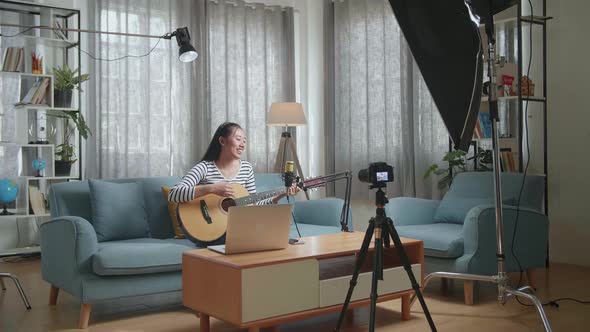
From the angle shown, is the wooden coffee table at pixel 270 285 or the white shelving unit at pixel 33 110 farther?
the white shelving unit at pixel 33 110

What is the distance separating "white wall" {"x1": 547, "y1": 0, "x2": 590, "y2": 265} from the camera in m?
4.77

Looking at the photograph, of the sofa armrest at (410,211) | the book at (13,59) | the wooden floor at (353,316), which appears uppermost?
the book at (13,59)

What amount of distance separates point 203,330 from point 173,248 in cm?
59

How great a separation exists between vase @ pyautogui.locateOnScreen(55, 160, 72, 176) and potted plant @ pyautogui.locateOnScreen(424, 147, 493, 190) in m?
2.97

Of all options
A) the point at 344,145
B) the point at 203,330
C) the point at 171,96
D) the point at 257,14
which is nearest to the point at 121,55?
the point at 171,96

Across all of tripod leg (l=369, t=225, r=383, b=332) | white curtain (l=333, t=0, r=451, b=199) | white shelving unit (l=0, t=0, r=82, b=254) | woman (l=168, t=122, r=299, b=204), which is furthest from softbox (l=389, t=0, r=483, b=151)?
white shelving unit (l=0, t=0, r=82, b=254)

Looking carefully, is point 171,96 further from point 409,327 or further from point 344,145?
point 409,327

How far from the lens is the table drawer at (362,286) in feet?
9.42

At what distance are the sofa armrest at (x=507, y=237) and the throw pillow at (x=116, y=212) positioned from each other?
1.90 metres

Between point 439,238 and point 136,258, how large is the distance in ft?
5.69

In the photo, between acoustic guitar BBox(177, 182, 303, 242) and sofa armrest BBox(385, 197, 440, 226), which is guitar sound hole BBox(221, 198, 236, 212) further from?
sofa armrest BBox(385, 197, 440, 226)

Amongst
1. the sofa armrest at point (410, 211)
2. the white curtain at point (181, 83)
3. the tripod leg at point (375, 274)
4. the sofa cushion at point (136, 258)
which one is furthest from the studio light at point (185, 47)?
the tripod leg at point (375, 274)

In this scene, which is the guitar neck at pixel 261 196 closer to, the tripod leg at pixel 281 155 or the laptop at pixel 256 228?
the laptop at pixel 256 228

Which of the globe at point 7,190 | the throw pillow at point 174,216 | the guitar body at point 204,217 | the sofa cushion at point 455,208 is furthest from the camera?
the globe at point 7,190
